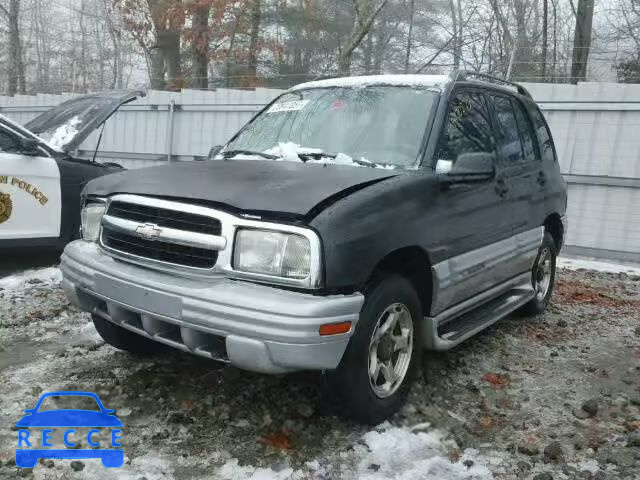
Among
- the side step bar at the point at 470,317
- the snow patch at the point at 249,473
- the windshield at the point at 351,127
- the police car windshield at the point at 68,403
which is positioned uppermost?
the windshield at the point at 351,127

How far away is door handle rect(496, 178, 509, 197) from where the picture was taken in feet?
13.0

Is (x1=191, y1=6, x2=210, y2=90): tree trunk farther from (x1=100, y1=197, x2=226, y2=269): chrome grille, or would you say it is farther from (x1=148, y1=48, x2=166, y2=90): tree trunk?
(x1=100, y1=197, x2=226, y2=269): chrome grille

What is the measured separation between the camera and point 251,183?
2.94 metres

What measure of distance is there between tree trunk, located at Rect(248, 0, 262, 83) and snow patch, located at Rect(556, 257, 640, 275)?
45.3ft

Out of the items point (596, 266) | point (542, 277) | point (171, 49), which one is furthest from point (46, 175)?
point (171, 49)

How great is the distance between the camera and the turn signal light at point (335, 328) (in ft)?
8.25

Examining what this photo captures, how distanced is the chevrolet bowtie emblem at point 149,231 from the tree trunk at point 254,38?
56.4 feet

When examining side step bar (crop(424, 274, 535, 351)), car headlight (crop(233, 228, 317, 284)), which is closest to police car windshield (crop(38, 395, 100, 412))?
car headlight (crop(233, 228, 317, 284))

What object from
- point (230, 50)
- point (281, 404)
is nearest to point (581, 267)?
point (281, 404)

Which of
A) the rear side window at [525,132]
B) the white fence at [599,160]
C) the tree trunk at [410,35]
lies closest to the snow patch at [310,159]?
the rear side window at [525,132]

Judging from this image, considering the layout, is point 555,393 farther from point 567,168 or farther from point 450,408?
point 567,168

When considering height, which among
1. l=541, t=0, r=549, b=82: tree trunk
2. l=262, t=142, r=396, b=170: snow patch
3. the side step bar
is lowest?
the side step bar

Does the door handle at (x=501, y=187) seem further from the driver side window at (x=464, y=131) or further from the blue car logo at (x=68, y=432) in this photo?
the blue car logo at (x=68, y=432)

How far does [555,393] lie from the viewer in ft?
12.1
